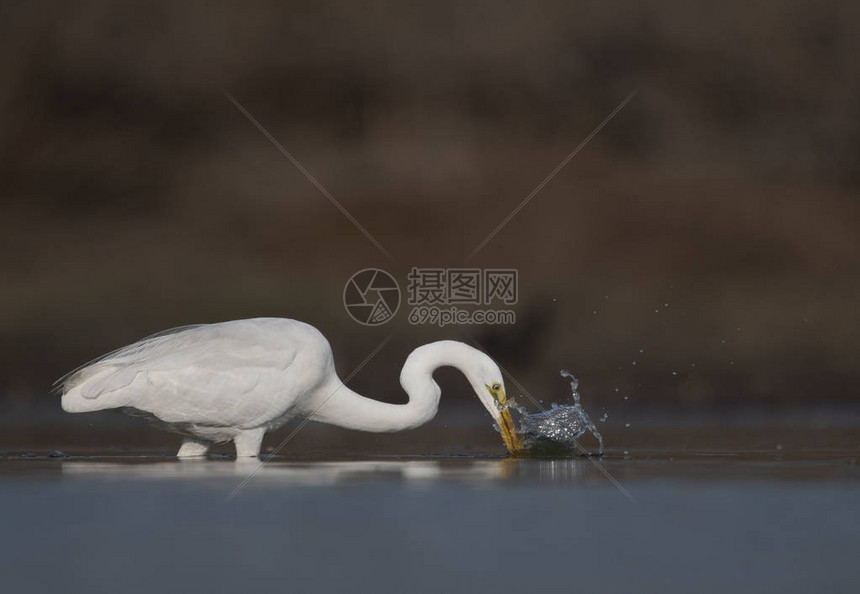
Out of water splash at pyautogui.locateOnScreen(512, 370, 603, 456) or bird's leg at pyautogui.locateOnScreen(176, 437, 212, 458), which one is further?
bird's leg at pyautogui.locateOnScreen(176, 437, 212, 458)

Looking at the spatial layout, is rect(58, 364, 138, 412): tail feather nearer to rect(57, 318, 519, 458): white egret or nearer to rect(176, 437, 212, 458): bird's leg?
rect(57, 318, 519, 458): white egret

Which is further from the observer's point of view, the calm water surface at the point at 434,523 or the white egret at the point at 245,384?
the white egret at the point at 245,384

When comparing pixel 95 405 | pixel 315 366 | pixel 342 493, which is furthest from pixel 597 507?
pixel 95 405

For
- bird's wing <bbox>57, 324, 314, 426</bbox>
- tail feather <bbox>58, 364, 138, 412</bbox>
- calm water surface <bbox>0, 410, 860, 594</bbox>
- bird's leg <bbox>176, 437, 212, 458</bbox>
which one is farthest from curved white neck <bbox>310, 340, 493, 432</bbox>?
tail feather <bbox>58, 364, 138, 412</bbox>

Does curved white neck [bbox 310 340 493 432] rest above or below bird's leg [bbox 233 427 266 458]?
above

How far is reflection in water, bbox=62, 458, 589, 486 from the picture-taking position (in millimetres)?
9992

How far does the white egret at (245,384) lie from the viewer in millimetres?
11664

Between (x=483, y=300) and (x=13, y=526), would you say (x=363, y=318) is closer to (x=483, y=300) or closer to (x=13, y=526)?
(x=483, y=300)

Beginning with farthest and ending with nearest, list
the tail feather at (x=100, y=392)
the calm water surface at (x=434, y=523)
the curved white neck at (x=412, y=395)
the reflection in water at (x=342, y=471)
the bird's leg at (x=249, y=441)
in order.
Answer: the curved white neck at (x=412, y=395) → the bird's leg at (x=249, y=441) → the tail feather at (x=100, y=392) → the reflection in water at (x=342, y=471) → the calm water surface at (x=434, y=523)

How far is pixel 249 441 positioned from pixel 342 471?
4.84 ft

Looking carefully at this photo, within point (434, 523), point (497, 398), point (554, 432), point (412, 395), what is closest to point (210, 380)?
point (412, 395)

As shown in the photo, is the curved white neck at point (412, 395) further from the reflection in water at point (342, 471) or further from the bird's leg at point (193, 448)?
the bird's leg at point (193, 448)

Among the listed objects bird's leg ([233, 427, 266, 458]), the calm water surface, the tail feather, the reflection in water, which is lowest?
the calm water surface

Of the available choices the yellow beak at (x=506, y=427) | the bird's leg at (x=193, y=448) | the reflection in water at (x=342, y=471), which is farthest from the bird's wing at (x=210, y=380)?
the yellow beak at (x=506, y=427)
